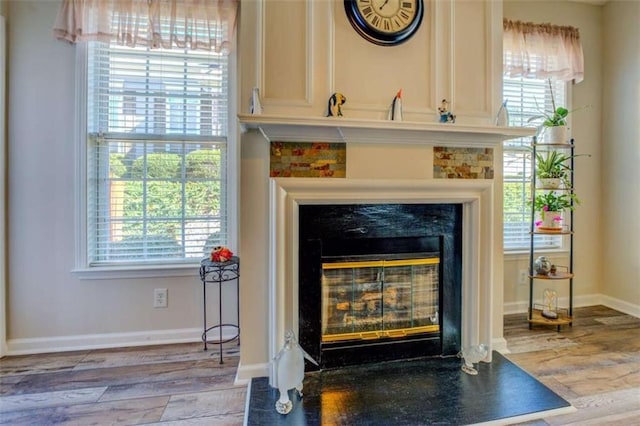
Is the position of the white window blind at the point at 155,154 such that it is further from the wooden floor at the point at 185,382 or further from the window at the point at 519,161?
the window at the point at 519,161

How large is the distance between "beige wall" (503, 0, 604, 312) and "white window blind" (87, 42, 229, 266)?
277 centimetres

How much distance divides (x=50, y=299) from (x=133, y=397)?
1.13 m

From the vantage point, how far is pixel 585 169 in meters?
3.24

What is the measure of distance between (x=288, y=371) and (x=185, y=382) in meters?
0.75

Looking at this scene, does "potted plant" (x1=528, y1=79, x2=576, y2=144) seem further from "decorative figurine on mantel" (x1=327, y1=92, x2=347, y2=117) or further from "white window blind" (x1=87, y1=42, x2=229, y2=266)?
"white window blind" (x1=87, y1=42, x2=229, y2=266)

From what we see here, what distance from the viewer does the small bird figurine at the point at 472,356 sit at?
2.01 m

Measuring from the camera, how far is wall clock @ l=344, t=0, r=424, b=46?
204 centimetres

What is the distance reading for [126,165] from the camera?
8.14ft

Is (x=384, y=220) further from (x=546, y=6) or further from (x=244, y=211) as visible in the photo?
(x=546, y=6)

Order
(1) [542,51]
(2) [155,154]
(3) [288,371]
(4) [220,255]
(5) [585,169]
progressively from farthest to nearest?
(5) [585,169] < (1) [542,51] < (2) [155,154] < (4) [220,255] < (3) [288,371]

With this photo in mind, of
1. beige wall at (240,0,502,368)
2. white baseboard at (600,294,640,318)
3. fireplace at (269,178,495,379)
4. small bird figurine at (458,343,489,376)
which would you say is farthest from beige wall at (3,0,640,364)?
white baseboard at (600,294,640,318)

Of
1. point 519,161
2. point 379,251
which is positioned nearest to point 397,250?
point 379,251

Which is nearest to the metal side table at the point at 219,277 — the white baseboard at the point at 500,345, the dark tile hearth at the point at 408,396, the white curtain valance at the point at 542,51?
the dark tile hearth at the point at 408,396

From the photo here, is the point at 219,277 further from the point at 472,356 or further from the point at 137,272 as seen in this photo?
the point at 472,356
